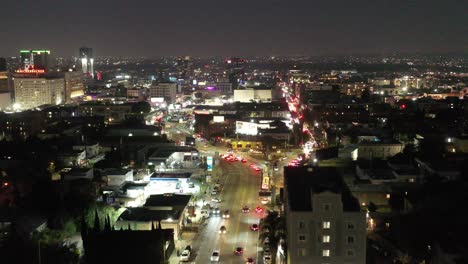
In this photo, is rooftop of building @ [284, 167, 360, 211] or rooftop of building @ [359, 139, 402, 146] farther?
rooftop of building @ [359, 139, 402, 146]

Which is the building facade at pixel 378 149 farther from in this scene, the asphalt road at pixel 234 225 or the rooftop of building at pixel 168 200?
the rooftop of building at pixel 168 200

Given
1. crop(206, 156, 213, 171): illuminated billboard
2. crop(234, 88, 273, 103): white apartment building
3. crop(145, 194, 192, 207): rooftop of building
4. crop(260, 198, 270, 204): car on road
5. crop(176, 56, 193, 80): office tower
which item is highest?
crop(176, 56, 193, 80): office tower

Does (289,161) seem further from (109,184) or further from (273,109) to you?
(273,109)

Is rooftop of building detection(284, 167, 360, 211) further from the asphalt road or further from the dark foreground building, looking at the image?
the dark foreground building

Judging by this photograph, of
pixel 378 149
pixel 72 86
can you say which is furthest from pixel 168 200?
pixel 72 86

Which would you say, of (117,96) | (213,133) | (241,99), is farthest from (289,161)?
(117,96)

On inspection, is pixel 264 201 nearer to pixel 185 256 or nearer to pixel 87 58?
pixel 185 256

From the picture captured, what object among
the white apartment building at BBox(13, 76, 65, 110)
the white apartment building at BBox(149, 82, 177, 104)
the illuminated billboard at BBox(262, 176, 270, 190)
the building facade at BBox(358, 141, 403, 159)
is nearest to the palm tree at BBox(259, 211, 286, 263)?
the illuminated billboard at BBox(262, 176, 270, 190)
